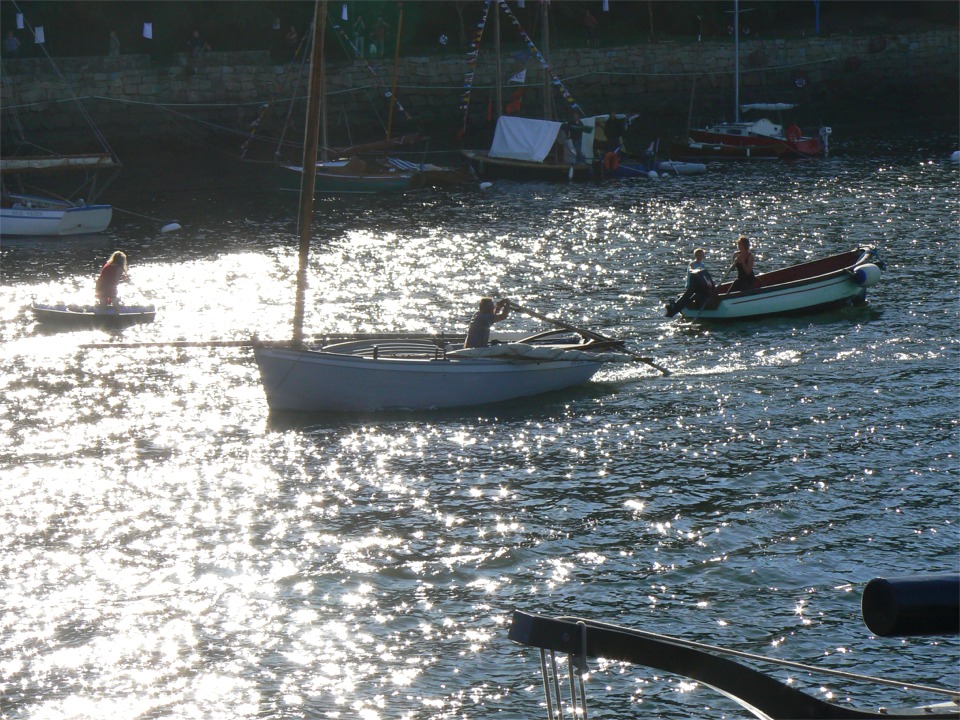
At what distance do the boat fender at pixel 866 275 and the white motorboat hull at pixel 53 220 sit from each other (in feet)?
83.3

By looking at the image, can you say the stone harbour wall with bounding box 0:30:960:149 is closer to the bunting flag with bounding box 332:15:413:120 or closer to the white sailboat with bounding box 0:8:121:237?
the bunting flag with bounding box 332:15:413:120

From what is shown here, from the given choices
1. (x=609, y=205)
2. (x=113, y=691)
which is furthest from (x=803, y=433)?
(x=609, y=205)

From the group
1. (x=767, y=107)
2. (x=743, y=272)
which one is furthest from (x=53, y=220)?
(x=767, y=107)

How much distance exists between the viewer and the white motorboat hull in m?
39.6

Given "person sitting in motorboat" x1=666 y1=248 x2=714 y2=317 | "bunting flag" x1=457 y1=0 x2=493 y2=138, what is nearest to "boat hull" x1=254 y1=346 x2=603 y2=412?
"person sitting in motorboat" x1=666 y1=248 x2=714 y2=317

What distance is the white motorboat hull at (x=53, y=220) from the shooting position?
3962 cm

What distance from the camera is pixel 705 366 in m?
23.5

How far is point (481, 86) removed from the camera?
6206cm

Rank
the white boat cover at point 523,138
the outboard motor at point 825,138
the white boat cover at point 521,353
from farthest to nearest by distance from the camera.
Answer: the outboard motor at point 825,138 → the white boat cover at point 523,138 → the white boat cover at point 521,353

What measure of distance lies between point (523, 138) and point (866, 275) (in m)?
28.2

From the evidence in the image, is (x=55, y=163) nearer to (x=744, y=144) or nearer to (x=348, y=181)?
(x=348, y=181)

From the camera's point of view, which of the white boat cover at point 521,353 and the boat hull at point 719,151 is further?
the boat hull at point 719,151

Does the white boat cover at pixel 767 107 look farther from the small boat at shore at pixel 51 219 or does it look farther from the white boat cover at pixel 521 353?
the white boat cover at pixel 521 353

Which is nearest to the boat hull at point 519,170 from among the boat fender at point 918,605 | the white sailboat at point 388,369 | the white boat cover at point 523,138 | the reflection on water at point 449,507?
the white boat cover at point 523,138
